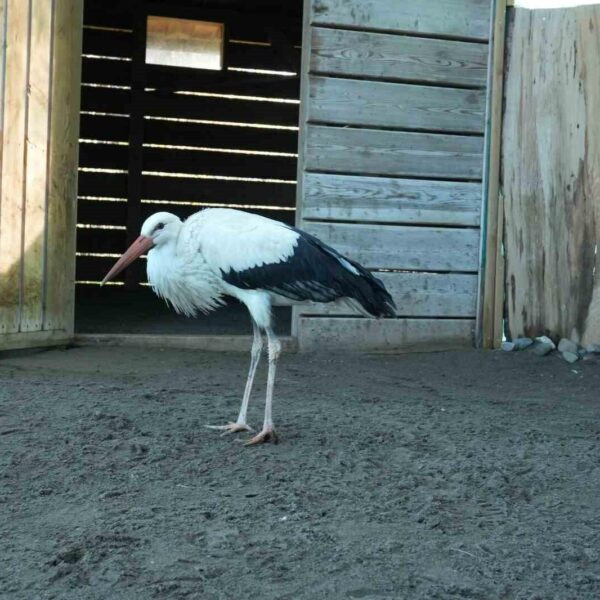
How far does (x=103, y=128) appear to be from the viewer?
42.1 feet

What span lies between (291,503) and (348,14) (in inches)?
182

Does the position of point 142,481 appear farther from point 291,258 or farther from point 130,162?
point 130,162

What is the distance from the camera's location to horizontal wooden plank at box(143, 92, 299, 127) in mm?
12938

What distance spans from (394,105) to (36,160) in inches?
102

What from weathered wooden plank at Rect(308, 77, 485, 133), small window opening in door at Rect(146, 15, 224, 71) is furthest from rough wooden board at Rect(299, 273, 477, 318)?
small window opening in door at Rect(146, 15, 224, 71)

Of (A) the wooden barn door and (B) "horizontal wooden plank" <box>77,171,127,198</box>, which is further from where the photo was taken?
(B) "horizontal wooden plank" <box>77,171,127,198</box>

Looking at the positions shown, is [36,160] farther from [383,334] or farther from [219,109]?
[219,109]

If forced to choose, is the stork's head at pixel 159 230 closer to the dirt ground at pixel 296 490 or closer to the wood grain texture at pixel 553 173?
the dirt ground at pixel 296 490

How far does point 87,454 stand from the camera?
4609 mm

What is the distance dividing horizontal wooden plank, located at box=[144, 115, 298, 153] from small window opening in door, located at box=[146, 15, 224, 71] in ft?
2.42

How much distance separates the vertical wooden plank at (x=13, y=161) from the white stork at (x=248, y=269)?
1923 mm

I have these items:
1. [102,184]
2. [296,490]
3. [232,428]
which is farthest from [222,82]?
[296,490]

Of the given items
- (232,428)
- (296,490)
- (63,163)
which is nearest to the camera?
(296,490)

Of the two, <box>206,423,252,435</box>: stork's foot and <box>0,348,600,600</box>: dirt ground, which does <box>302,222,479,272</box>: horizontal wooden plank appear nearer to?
<box>0,348,600,600</box>: dirt ground
